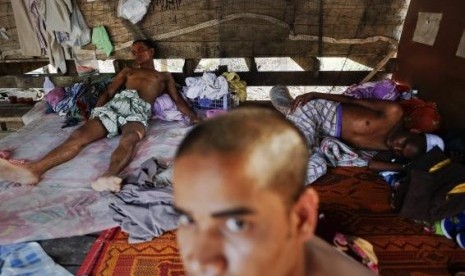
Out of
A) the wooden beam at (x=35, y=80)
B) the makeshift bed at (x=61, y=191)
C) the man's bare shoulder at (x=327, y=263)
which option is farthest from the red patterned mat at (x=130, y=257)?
the wooden beam at (x=35, y=80)

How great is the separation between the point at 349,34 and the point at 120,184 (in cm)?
364

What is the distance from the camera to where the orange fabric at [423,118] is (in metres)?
3.12

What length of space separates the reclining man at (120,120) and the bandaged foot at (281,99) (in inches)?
45.5

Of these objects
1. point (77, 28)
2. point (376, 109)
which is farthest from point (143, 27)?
point (376, 109)

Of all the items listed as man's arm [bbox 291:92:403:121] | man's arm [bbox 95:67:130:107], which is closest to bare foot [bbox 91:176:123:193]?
man's arm [bbox 95:67:130:107]

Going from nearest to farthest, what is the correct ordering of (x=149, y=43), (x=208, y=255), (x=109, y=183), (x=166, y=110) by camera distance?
(x=208, y=255) → (x=109, y=183) → (x=166, y=110) → (x=149, y=43)

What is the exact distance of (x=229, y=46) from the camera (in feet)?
14.5

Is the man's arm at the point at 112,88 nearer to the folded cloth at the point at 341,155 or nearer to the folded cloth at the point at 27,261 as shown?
the folded cloth at the point at 27,261

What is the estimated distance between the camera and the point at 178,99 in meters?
4.12

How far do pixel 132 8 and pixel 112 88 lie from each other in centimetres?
108

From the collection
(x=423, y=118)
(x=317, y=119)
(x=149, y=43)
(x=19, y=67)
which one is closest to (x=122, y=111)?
(x=149, y=43)

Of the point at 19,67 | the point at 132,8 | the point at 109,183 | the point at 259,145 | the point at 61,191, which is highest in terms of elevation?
the point at 132,8

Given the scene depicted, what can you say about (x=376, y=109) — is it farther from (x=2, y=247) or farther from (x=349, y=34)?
(x=2, y=247)

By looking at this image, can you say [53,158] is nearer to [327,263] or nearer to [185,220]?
[185,220]
